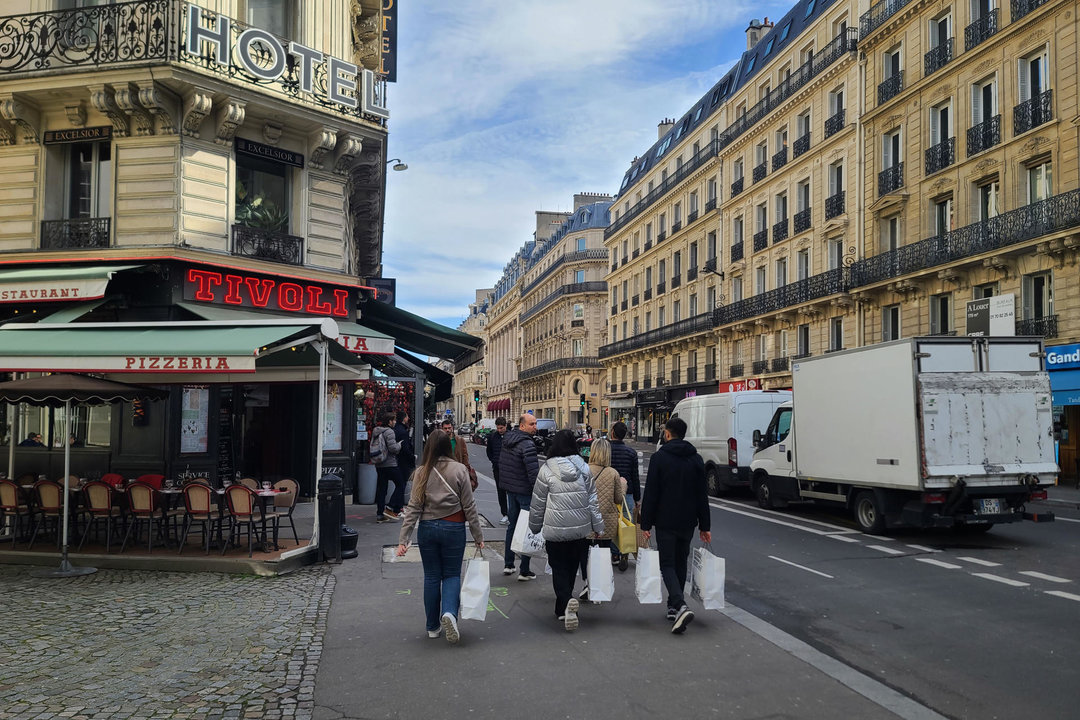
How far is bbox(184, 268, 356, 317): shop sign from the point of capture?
13.8m

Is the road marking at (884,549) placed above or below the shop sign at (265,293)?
below

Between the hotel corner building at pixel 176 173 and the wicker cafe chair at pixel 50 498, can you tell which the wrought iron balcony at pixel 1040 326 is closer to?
the hotel corner building at pixel 176 173

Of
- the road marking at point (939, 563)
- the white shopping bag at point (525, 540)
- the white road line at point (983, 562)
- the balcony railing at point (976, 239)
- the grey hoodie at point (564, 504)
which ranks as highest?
the balcony railing at point (976, 239)

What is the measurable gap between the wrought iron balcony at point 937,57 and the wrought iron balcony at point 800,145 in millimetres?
7173

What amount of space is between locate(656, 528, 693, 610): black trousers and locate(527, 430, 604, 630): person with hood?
54cm

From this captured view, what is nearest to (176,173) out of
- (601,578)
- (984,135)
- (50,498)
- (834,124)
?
(50,498)

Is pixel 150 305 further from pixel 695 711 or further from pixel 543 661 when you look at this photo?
pixel 695 711

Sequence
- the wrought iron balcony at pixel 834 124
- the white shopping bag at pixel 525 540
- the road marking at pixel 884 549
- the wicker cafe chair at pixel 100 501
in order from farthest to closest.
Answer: the wrought iron balcony at pixel 834 124 → the road marking at pixel 884 549 → the wicker cafe chair at pixel 100 501 → the white shopping bag at pixel 525 540

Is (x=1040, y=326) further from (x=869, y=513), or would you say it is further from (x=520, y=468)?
(x=520, y=468)

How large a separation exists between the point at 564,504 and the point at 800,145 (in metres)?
32.3

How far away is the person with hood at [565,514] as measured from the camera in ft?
21.9

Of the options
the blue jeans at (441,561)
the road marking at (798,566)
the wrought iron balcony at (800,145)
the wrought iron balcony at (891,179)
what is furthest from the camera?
the wrought iron balcony at (800,145)

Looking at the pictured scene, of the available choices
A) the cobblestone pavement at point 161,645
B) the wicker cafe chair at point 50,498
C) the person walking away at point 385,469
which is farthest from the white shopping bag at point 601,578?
the person walking away at point 385,469

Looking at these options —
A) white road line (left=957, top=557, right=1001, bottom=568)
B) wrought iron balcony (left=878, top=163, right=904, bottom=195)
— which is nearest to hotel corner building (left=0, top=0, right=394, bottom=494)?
white road line (left=957, top=557, right=1001, bottom=568)
